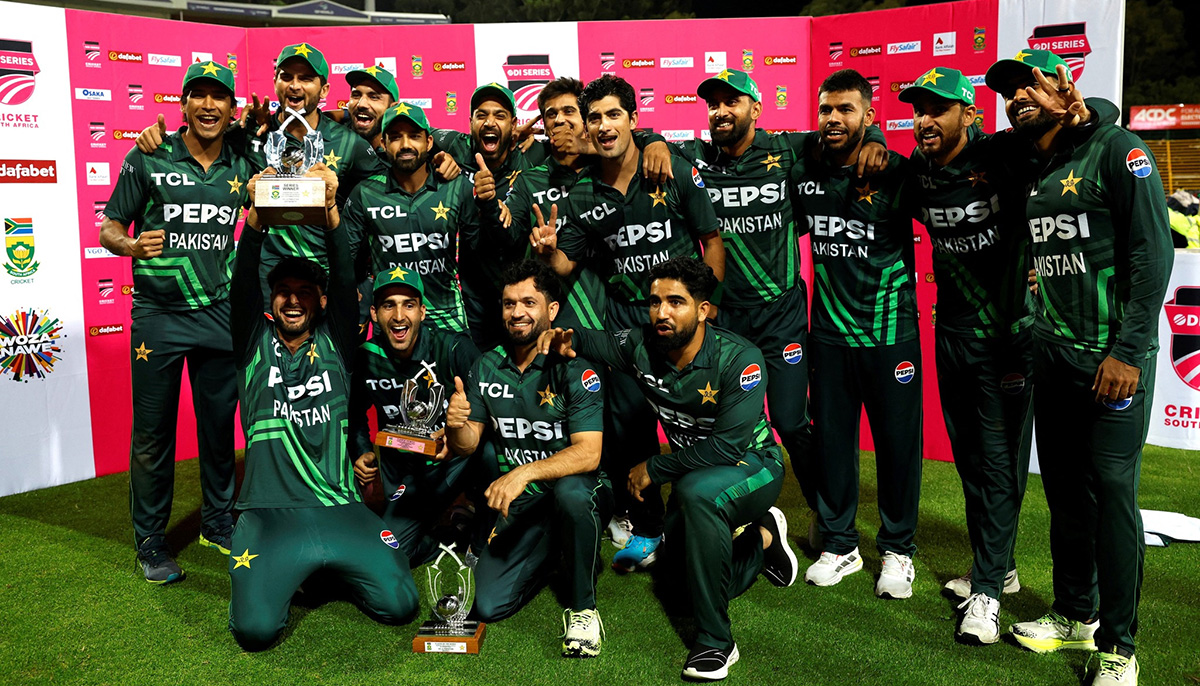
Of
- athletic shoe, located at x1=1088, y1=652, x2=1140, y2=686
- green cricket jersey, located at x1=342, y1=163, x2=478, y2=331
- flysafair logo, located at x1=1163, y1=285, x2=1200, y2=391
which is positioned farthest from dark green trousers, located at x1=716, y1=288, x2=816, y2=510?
flysafair logo, located at x1=1163, y1=285, x2=1200, y2=391

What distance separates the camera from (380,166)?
5039 mm

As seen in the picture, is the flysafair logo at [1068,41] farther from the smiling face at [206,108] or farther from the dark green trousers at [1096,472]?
the smiling face at [206,108]

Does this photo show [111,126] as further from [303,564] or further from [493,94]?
[303,564]

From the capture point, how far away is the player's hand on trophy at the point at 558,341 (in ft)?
13.6

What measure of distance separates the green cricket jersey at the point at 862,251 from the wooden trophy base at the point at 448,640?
2216 mm

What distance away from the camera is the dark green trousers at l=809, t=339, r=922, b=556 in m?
4.48

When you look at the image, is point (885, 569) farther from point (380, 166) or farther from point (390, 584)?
point (380, 166)

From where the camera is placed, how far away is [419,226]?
15.8ft

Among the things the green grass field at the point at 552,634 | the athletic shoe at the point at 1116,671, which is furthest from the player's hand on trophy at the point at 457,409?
the athletic shoe at the point at 1116,671

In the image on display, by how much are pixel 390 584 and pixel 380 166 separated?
7.42ft

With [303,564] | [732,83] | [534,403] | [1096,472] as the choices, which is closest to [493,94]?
[732,83]

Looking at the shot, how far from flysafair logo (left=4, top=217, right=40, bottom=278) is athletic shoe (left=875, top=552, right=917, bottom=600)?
5.65 m

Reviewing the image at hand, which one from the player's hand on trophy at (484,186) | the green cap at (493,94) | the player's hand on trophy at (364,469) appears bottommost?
the player's hand on trophy at (364,469)

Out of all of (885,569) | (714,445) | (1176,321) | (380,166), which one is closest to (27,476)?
(380,166)
